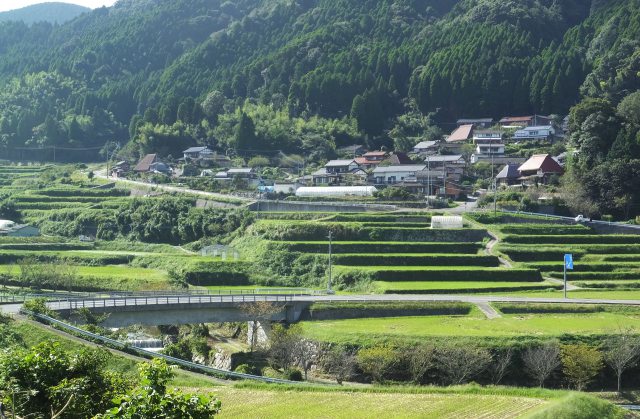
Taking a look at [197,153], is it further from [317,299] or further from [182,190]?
[317,299]

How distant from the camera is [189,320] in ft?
143

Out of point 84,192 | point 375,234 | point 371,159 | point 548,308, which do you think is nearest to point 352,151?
point 371,159

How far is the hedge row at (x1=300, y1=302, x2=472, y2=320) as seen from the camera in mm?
44531

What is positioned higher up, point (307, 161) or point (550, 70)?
point (550, 70)

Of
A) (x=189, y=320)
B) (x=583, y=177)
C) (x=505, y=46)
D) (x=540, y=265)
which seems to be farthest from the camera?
(x=505, y=46)

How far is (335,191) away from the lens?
73.6m

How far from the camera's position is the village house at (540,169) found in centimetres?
7212

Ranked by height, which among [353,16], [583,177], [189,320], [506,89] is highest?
[353,16]

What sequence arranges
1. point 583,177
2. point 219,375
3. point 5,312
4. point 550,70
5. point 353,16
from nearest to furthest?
point 219,375, point 5,312, point 583,177, point 550,70, point 353,16

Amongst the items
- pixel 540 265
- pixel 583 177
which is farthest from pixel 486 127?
pixel 540 265

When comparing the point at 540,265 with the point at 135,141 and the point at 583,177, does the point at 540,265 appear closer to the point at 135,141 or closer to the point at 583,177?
the point at 583,177

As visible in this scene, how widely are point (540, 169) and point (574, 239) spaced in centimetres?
1595

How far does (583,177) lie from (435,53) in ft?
153

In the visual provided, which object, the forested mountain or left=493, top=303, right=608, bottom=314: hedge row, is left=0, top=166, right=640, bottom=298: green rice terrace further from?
the forested mountain
